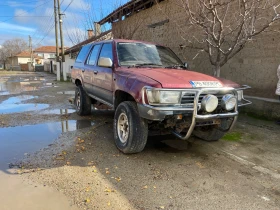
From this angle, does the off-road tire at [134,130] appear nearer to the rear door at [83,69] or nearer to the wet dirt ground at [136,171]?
the wet dirt ground at [136,171]

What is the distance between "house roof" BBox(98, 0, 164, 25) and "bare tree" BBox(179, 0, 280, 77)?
11.0 ft

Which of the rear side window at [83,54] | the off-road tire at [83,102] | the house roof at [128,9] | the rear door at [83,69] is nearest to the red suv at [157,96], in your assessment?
the rear door at [83,69]

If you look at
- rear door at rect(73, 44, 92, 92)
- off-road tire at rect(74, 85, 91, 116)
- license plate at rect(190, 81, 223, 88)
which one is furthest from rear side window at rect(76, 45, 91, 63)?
license plate at rect(190, 81, 223, 88)

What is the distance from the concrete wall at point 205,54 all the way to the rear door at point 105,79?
316 centimetres

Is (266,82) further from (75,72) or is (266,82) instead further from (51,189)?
(51,189)

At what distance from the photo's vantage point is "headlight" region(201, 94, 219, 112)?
355cm

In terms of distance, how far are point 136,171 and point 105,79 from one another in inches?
86.8

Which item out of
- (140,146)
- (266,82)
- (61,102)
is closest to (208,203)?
(140,146)

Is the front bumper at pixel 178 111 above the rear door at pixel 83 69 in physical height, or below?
below

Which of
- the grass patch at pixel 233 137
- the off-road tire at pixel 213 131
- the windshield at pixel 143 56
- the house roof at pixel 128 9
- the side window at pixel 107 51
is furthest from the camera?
the house roof at pixel 128 9

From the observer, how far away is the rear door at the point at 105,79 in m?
4.93

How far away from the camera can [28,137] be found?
5.23 meters

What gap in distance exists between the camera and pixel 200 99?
373 centimetres

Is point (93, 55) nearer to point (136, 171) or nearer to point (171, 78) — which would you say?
point (171, 78)
